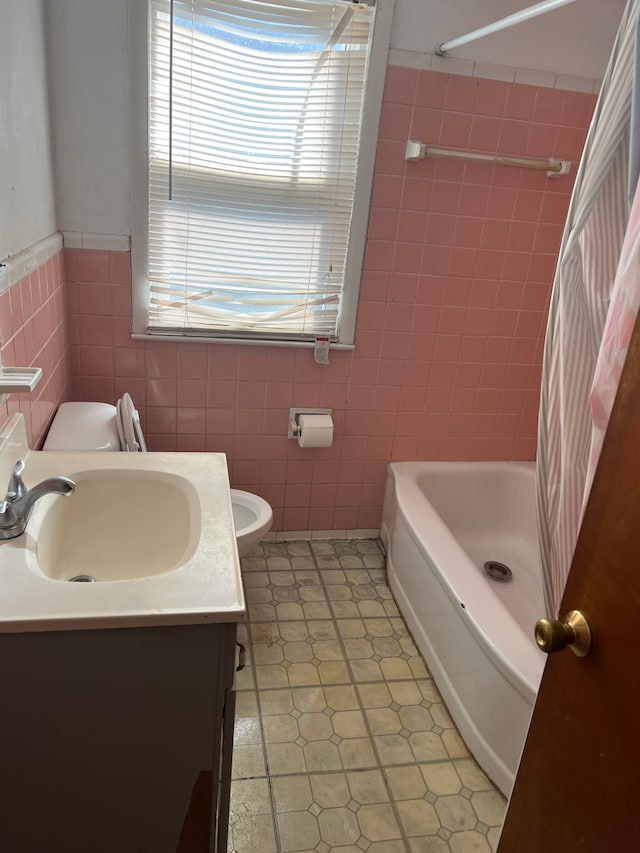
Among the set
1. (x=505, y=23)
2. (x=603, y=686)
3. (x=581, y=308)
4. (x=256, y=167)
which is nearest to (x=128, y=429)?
(x=256, y=167)

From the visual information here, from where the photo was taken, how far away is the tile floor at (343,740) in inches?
60.8

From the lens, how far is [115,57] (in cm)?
192

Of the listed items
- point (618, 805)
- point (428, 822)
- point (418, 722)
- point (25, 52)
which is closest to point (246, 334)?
point (25, 52)

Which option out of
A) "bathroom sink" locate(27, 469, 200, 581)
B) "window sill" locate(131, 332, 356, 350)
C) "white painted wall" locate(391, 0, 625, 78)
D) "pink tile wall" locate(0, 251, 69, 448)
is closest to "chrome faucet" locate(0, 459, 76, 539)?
"bathroom sink" locate(27, 469, 200, 581)

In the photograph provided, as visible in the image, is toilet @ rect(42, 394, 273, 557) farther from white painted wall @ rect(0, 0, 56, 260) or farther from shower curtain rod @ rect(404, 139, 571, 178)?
shower curtain rod @ rect(404, 139, 571, 178)

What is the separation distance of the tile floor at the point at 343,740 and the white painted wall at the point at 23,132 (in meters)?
1.46

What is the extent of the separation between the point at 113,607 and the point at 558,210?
7.27 ft

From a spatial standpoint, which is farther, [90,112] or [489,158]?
[489,158]

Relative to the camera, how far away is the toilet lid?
1809 millimetres

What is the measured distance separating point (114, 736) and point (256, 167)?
5.98 feet

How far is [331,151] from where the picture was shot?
7.18ft

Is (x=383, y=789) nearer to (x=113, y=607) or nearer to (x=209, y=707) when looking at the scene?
(x=209, y=707)

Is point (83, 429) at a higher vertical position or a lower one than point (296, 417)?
higher

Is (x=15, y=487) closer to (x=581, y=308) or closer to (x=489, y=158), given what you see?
(x=581, y=308)
